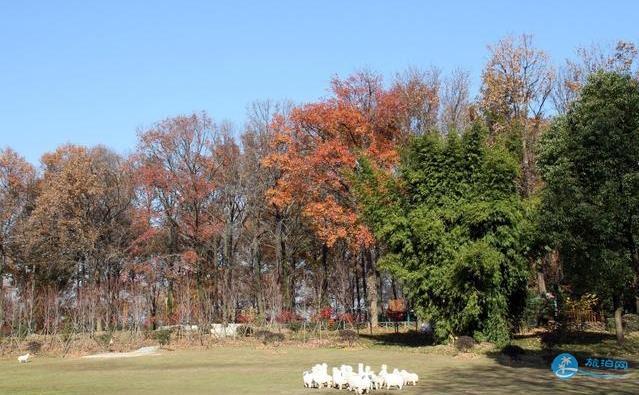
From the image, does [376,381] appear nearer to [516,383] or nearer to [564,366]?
[516,383]

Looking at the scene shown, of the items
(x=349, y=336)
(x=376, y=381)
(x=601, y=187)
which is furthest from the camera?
(x=349, y=336)

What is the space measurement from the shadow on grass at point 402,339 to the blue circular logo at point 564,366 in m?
8.31

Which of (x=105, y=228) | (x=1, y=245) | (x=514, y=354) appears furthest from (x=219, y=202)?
(x=514, y=354)

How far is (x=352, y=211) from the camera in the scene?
101ft

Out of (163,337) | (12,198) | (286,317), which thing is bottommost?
(163,337)

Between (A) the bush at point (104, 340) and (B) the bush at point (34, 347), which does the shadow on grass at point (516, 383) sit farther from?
(B) the bush at point (34, 347)

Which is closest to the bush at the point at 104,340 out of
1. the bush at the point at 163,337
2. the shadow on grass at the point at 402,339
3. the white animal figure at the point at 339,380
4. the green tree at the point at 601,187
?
the bush at the point at 163,337

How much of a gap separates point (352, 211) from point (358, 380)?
19322 mm

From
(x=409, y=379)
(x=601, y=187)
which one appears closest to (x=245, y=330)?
(x=409, y=379)

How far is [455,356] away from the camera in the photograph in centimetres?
1925

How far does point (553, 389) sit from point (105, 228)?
32.5 metres

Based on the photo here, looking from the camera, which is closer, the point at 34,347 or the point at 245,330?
the point at 34,347

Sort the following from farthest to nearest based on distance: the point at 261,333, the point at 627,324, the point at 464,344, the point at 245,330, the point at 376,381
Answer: the point at 245,330 → the point at 261,333 → the point at 627,324 → the point at 464,344 → the point at 376,381

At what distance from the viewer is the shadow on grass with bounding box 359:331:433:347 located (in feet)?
80.1
